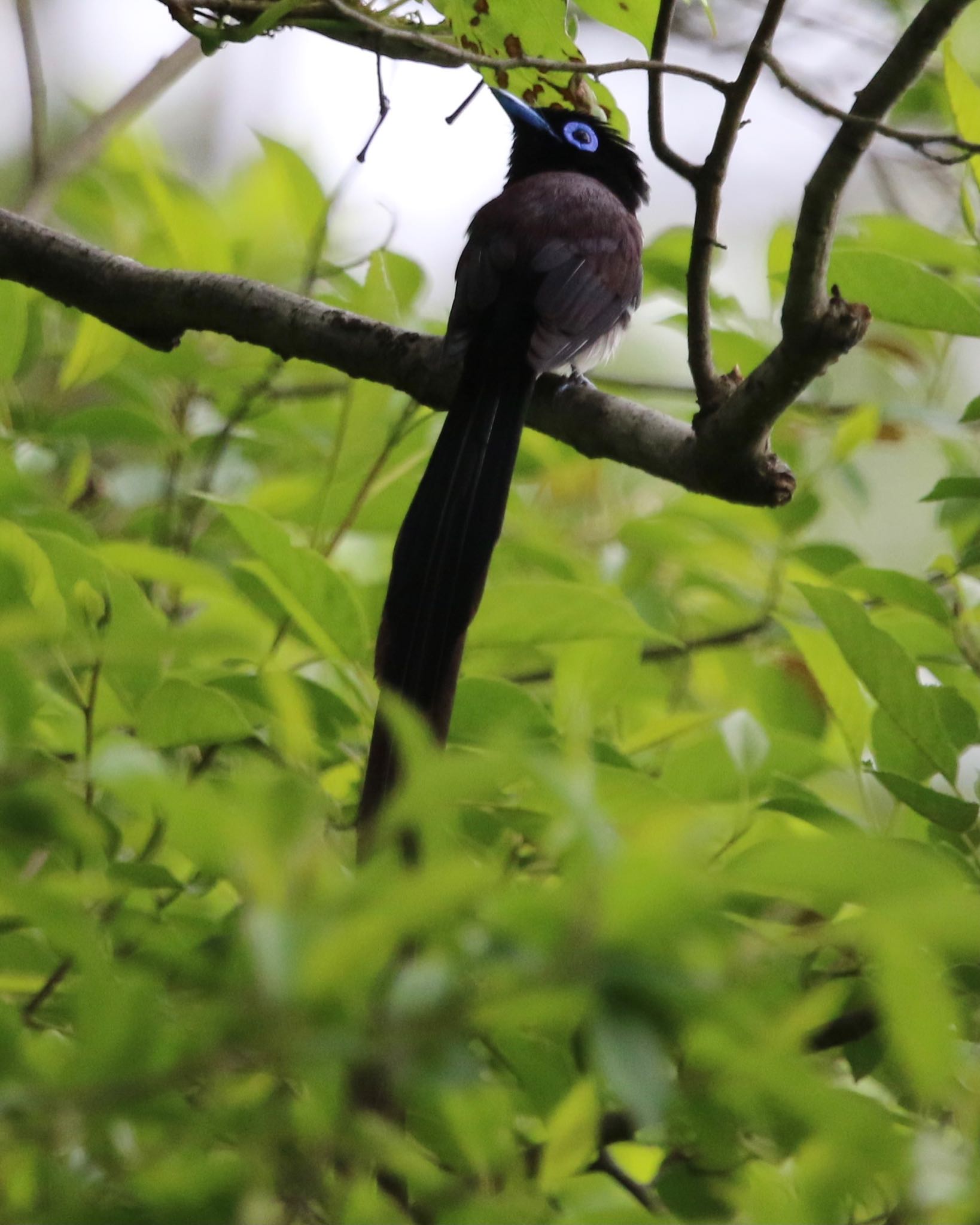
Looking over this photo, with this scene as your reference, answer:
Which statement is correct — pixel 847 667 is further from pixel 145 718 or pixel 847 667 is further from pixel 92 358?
pixel 92 358

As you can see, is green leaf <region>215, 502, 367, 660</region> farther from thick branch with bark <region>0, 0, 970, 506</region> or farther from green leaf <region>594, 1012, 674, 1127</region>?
green leaf <region>594, 1012, 674, 1127</region>

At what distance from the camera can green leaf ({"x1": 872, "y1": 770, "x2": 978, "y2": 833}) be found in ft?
4.95

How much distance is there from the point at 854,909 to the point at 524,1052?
1.76 ft

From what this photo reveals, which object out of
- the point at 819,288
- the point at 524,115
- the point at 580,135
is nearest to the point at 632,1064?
the point at 819,288

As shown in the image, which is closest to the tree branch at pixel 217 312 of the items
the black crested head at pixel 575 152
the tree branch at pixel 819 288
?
the tree branch at pixel 819 288

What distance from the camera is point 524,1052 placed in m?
1.32

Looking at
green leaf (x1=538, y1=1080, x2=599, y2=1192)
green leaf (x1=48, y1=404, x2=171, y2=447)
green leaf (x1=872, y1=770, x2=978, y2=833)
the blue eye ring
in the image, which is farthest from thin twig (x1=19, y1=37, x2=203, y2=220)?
green leaf (x1=538, y1=1080, x2=599, y2=1192)

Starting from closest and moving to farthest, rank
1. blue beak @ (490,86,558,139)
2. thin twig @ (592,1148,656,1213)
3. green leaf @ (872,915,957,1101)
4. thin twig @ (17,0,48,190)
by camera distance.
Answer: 1. green leaf @ (872,915,957,1101)
2. thin twig @ (592,1148,656,1213)
3. thin twig @ (17,0,48,190)
4. blue beak @ (490,86,558,139)

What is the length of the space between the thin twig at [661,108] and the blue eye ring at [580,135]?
5.60ft

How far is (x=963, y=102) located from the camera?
5.81ft

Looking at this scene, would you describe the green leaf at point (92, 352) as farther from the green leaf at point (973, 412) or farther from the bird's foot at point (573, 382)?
the green leaf at point (973, 412)

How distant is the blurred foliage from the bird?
0.07 m

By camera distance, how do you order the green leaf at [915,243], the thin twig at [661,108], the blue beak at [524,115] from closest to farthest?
the thin twig at [661,108] < the green leaf at [915,243] < the blue beak at [524,115]

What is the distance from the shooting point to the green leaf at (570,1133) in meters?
1.02
